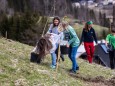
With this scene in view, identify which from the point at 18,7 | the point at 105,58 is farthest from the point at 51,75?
the point at 18,7

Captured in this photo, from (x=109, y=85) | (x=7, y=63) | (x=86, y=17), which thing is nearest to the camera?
(x=7, y=63)

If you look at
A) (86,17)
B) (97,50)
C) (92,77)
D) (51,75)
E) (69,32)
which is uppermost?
(69,32)

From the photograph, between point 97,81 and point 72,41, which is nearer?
point 97,81

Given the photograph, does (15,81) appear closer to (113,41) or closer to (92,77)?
(92,77)

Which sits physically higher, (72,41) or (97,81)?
(72,41)

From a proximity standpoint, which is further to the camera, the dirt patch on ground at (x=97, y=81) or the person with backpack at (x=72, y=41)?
the person with backpack at (x=72, y=41)

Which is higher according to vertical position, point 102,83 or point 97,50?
point 102,83

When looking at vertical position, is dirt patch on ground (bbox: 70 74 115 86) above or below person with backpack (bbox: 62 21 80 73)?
below

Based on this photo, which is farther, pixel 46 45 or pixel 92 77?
pixel 92 77

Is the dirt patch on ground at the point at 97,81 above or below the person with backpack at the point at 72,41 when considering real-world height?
below

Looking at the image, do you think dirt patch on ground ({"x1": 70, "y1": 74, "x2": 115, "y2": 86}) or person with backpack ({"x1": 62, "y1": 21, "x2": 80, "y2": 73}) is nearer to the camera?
dirt patch on ground ({"x1": 70, "y1": 74, "x2": 115, "y2": 86})

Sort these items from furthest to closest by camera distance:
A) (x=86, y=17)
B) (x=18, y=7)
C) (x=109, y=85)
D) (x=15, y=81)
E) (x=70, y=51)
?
(x=86, y=17)
(x=18, y=7)
(x=70, y=51)
(x=109, y=85)
(x=15, y=81)

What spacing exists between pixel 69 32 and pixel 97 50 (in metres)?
34.2

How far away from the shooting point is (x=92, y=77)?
520 inches
